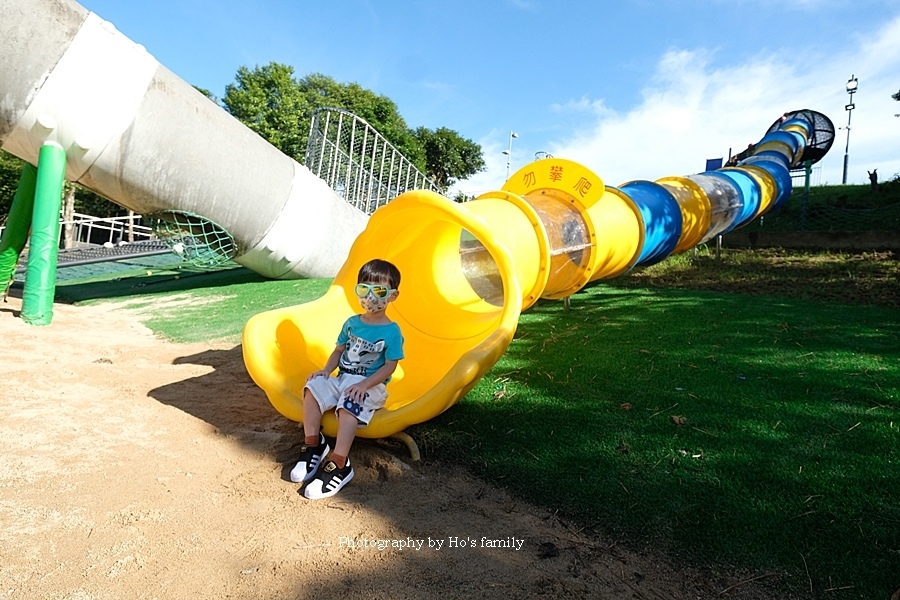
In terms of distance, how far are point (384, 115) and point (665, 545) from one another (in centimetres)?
3794

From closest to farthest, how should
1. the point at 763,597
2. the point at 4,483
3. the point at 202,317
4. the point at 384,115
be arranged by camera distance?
the point at 763,597
the point at 4,483
the point at 202,317
the point at 384,115

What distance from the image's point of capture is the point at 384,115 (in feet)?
121

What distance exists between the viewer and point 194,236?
6902 millimetres

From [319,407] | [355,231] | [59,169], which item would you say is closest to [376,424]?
[319,407]

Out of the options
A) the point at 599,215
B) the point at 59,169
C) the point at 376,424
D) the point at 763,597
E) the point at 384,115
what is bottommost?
the point at 763,597

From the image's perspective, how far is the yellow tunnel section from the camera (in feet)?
8.58

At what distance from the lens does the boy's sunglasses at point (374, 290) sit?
96.6 inches

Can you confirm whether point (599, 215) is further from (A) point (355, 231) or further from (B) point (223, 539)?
(A) point (355, 231)

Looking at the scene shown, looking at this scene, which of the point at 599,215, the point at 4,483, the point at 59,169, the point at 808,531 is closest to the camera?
the point at 808,531

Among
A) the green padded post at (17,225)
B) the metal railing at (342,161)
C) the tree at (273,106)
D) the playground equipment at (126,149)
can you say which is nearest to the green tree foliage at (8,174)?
the tree at (273,106)

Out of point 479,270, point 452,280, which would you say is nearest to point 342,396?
point 452,280

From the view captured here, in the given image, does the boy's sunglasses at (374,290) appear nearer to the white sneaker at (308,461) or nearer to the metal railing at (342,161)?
the white sneaker at (308,461)

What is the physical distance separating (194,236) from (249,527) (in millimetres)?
5809

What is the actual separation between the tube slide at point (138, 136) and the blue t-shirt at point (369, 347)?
15.4 ft
